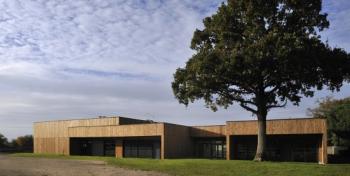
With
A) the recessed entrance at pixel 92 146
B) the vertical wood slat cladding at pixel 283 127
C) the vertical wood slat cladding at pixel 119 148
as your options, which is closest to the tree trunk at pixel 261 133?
the vertical wood slat cladding at pixel 283 127

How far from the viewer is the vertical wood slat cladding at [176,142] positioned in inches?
2341

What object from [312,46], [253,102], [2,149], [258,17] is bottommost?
[2,149]

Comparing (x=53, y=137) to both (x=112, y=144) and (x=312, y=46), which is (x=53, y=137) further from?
(x=312, y=46)

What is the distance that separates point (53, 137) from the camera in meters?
79.9

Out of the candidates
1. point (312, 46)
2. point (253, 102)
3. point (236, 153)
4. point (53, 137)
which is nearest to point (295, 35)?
point (312, 46)

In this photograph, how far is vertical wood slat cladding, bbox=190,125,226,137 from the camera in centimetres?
6112

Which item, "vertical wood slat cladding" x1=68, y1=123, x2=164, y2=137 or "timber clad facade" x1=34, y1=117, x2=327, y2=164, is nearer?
"timber clad facade" x1=34, y1=117, x2=327, y2=164

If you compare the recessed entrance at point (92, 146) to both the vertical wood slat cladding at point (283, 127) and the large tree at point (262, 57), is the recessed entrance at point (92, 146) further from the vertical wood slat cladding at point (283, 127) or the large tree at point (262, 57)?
the large tree at point (262, 57)

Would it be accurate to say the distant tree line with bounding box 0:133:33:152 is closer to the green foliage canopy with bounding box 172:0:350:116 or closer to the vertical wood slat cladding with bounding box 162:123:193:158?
the vertical wood slat cladding with bounding box 162:123:193:158

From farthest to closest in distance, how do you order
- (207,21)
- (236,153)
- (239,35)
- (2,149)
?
(2,149) → (236,153) → (207,21) → (239,35)

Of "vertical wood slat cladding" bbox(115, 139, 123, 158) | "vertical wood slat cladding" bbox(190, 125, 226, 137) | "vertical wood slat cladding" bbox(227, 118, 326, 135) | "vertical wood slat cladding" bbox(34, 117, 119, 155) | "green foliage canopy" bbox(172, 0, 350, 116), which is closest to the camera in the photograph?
"green foliage canopy" bbox(172, 0, 350, 116)

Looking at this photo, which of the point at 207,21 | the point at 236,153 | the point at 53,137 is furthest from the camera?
the point at 53,137

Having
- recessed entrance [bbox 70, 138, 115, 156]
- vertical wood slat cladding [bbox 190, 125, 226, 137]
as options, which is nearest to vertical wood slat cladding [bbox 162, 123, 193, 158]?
vertical wood slat cladding [bbox 190, 125, 226, 137]

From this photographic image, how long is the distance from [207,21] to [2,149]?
6645cm
